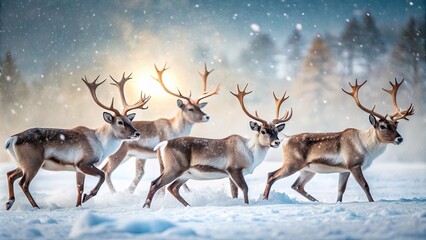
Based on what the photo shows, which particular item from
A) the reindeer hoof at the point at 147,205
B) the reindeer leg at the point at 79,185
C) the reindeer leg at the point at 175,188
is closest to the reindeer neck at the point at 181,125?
the reindeer leg at the point at 175,188

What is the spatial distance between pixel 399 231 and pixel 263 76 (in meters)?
8.56

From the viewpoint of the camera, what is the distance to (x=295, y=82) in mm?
12156

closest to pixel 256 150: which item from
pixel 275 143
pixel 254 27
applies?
pixel 275 143

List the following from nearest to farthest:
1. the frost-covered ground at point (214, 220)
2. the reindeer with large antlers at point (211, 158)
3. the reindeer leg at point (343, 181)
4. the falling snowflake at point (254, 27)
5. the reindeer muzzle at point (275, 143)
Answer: the frost-covered ground at point (214, 220), the reindeer with large antlers at point (211, 158), the reindeer muzzle at point (275, 143), the reindeer leg at point (343, 181), the falling snowflake at point (254, 27)

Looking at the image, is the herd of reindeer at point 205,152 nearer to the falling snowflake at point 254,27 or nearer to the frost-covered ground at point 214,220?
the frost-covered ground at point 214,220

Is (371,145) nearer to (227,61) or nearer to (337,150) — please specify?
(337,150)

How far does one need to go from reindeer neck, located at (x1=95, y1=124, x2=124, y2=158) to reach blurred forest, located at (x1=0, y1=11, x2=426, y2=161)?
457 cm

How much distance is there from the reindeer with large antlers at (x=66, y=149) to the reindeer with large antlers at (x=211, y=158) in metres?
0.63

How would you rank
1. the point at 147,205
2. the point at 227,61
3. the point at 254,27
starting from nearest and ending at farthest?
the point at 147,205 → the point at 254,27 → the point at 227,61

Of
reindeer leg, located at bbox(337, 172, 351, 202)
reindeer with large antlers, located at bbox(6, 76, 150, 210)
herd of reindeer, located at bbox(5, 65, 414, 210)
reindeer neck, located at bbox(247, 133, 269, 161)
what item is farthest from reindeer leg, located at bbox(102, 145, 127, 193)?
reindeer leg, located at bbox(337, 172, 351, 202)

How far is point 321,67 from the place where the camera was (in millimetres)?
12305

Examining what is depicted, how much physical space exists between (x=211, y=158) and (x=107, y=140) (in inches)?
48.5

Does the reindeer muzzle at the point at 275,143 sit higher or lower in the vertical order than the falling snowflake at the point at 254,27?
lower

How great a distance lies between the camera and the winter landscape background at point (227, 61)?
33.7 ft
